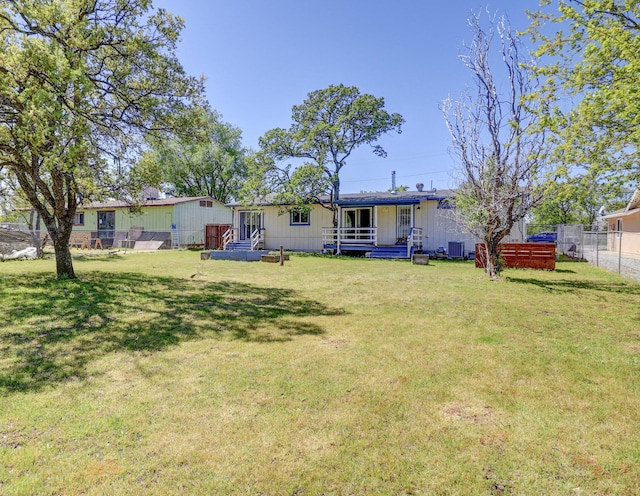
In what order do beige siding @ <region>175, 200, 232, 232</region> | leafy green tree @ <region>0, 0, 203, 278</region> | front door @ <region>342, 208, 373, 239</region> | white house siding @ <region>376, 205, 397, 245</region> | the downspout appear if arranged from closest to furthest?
1. leafy green tree @ <region>0, 0, 203, 278</region>
2. the downspout
3. white house siding @ <region>376, 205, 397, 245</region>
4. front door @ <region>342, 208, 373, 239</region>
5. beige siding @ <region>175, 200, 232, 232</region>

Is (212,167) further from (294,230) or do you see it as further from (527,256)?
(527,256)

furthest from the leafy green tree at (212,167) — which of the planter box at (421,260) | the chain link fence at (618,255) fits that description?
the chain link fence at (618,255)

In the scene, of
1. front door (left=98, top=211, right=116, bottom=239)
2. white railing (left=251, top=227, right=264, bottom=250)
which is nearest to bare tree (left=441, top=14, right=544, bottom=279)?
white railing (left=251, top=227, right=264, bottom=250)

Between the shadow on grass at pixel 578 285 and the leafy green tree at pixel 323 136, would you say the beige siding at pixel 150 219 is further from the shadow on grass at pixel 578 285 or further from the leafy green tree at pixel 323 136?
the shadow on grass at pixel 578 285

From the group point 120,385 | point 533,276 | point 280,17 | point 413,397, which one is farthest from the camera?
point 280,17

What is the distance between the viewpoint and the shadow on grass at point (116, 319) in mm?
4117

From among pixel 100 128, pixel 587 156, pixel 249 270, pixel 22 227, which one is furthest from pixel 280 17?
pixel 22 227

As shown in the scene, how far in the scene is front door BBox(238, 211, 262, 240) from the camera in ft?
85.1

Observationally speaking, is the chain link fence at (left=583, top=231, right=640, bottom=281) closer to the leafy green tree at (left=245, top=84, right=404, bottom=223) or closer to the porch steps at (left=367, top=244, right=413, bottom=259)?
the porch steps at (left=367, top=244, right=413, bottom=259)

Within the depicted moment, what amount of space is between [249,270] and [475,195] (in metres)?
8.61

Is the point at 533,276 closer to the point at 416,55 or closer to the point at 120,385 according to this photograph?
the point at 416,55

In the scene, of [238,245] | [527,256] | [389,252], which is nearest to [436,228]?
[389,252]

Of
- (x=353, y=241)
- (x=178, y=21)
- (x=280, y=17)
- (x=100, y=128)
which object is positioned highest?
(x=280, y=17)

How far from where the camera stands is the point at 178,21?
970 centimetres
